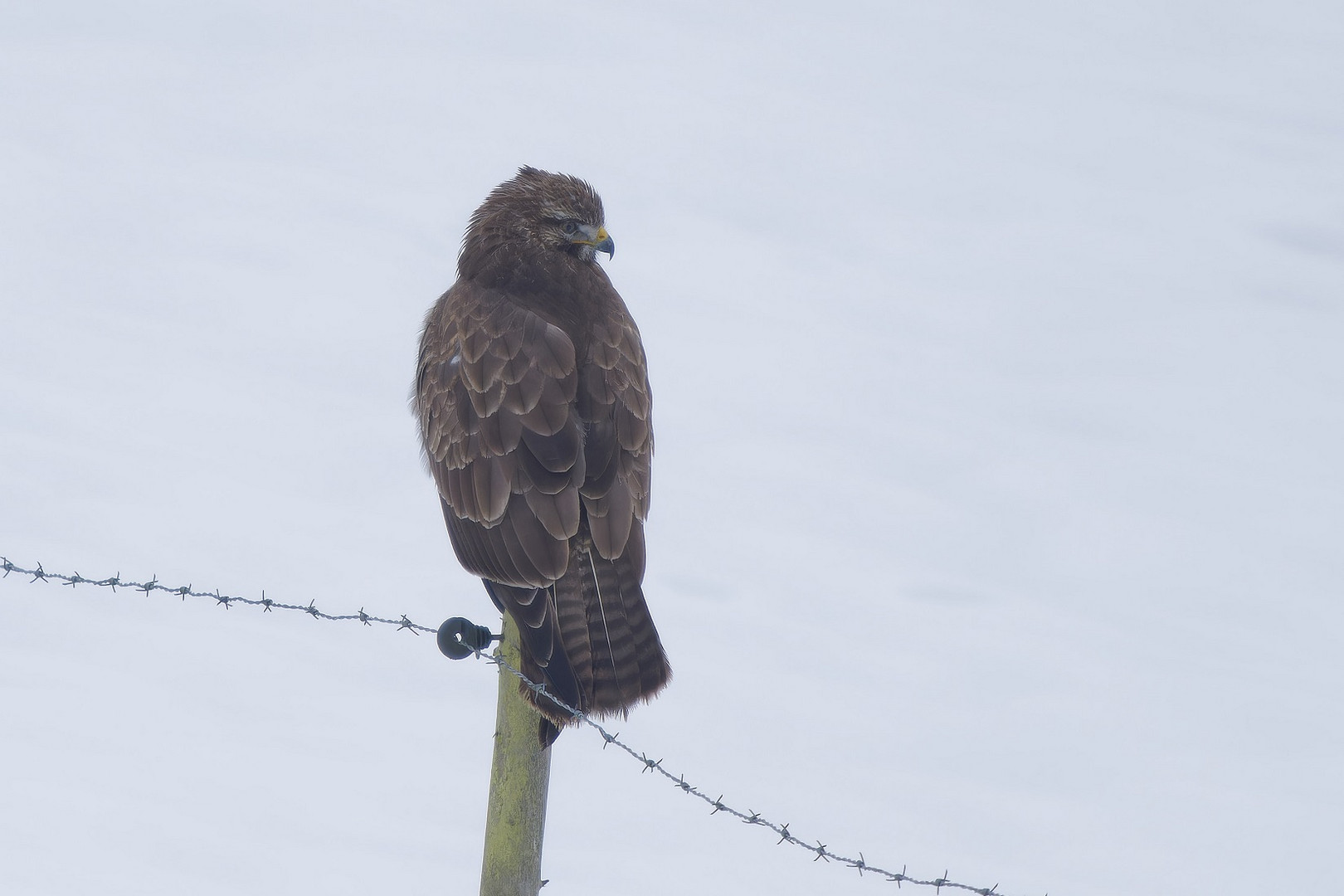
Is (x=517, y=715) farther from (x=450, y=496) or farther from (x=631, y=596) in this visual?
(x=450, y=496)

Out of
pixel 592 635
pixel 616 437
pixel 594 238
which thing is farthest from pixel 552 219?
pixel 592 635

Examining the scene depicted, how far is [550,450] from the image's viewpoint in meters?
4.45

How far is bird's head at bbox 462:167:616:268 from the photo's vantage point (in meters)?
5.40

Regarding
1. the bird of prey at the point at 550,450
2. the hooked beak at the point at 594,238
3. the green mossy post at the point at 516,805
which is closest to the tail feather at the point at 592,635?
the bird of prey at the point at 550,450

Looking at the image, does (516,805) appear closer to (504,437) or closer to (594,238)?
(504,437)

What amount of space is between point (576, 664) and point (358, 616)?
68cm

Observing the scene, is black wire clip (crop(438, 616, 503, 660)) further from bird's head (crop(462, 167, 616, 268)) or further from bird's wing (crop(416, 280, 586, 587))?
bird's head (crop(462, 167, 616, 268))

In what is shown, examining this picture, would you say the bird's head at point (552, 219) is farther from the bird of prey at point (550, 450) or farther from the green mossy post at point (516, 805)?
the green mossy post at point (516, 805)

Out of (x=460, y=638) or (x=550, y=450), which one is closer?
(x=460, y=638)

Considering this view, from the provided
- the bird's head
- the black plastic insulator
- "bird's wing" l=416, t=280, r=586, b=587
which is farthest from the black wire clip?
the bird's head

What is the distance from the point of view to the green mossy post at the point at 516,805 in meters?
3.70

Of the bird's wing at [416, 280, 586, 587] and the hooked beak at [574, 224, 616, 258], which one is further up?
the hooked beak at [574, 224, 616, 258]

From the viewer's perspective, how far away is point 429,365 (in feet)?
16.3

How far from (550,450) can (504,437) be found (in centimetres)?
18
